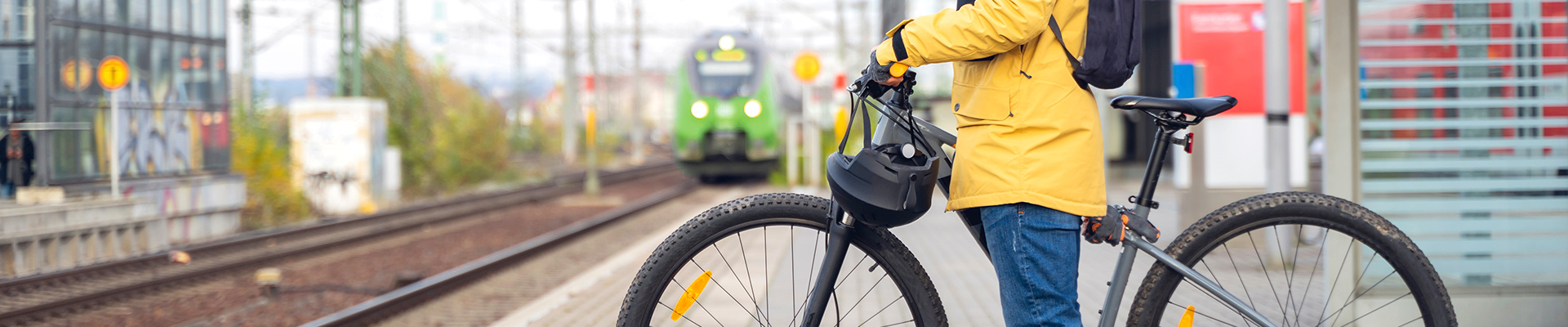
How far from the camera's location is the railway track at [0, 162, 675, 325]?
278 inches

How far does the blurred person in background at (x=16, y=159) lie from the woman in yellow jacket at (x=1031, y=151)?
11.4m

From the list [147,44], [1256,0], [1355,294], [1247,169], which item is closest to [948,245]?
[1247,169]

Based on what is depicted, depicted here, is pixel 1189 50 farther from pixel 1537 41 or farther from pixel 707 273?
pixel 707 273

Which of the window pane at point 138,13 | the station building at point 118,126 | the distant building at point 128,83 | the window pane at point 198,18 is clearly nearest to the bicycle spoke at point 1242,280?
the station building at point 118,126

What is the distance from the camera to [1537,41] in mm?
3824

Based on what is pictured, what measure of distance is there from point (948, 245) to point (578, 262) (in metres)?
3.43

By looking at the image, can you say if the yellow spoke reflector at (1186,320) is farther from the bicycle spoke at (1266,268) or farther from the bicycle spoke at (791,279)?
the bicycle spoke at (791,279)

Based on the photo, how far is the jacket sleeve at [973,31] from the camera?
83.7 inches

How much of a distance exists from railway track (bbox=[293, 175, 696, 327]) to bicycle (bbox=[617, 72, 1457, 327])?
4.22m

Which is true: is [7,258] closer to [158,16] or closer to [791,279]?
[158,16]

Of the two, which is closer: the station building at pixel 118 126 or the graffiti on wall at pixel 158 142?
the station building at pixel 118 126

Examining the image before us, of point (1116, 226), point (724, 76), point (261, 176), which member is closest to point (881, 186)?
point (1116, 226)

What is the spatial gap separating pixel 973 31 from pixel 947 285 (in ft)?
13.3

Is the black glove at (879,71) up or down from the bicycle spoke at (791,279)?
up
